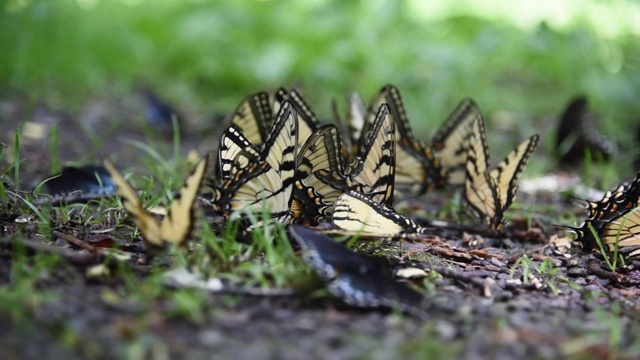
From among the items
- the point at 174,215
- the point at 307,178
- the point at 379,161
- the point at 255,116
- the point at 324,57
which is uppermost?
the point at 324,57

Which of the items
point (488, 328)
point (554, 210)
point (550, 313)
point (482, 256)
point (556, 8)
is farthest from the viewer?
point (556, 8)

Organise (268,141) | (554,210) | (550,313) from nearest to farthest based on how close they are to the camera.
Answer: (550,313) < (268,141) < (554,210)

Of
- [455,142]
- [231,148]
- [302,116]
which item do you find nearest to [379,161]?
[302,116]

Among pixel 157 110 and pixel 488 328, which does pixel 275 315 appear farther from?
pixel 157 110

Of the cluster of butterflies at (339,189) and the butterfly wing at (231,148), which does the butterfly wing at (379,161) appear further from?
the butterfly wing at (231,148)

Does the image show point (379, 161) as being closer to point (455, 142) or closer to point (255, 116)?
point (255, 116)

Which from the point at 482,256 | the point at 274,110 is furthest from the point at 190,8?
the point at 482,256

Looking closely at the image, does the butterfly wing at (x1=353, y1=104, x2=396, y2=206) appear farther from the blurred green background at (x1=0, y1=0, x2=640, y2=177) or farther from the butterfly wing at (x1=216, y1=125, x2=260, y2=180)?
the blurred green background at (x1=0, y1=0, x2=640, y2=177)

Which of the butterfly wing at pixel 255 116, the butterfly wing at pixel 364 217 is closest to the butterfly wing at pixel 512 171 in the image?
the butterfly wing at pixel 364 217
